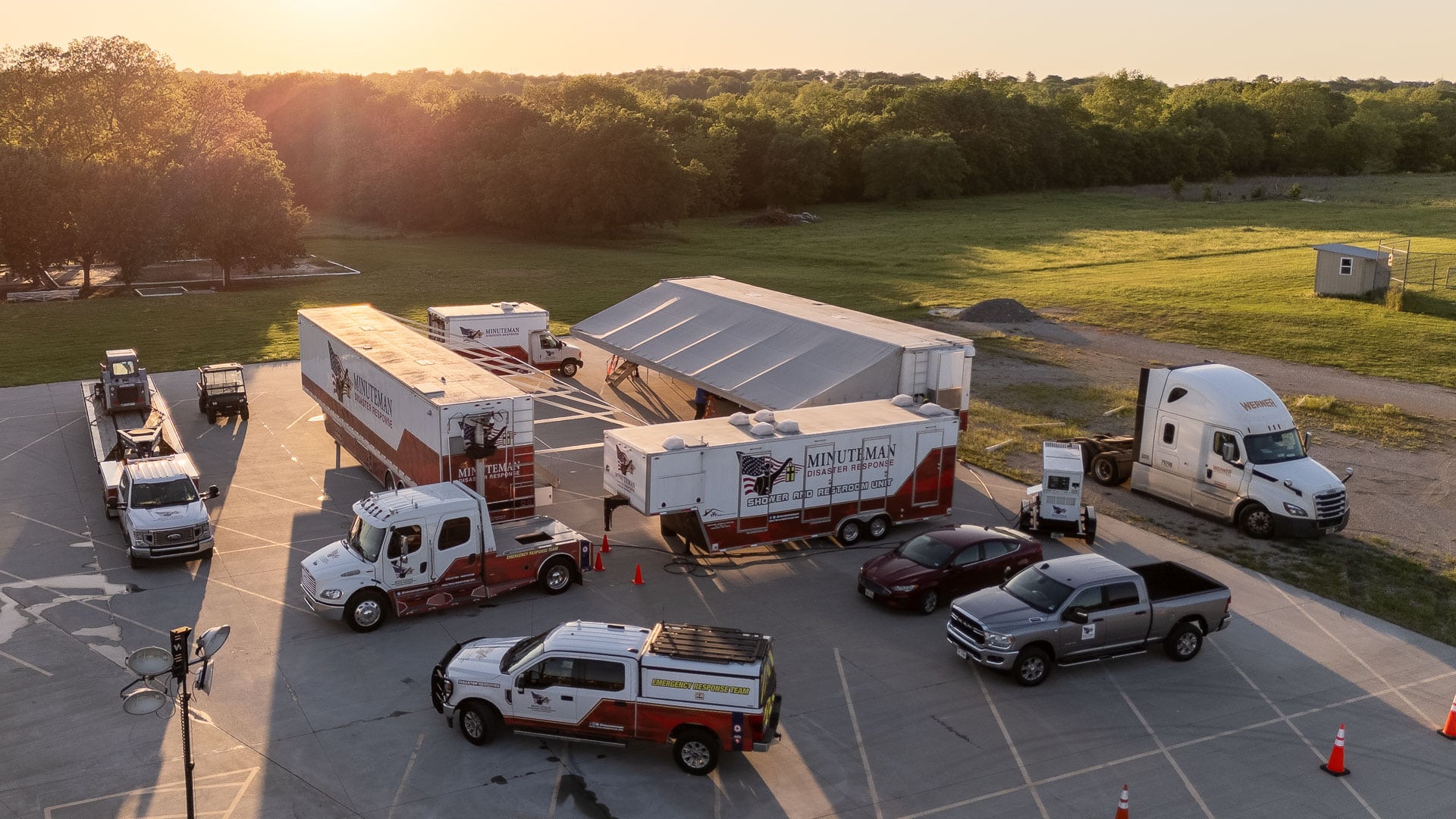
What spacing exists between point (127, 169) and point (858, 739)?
62650mm

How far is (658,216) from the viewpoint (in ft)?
295

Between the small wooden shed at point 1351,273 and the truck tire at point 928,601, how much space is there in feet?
147

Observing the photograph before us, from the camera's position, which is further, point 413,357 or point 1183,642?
point 413,357

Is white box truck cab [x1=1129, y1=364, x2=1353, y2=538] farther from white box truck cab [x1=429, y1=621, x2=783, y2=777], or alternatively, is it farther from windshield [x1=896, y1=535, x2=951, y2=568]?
white box truck cab [x1=429, y1=621, x2=783, y2=777]

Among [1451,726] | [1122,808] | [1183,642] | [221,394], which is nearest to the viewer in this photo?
[1122,808]

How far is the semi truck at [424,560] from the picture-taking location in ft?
68.1

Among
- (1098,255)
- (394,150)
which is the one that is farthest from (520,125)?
(1098,255)

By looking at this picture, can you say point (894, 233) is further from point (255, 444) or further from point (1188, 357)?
point (255, 444)

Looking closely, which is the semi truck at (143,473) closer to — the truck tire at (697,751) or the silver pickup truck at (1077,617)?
the truck tire at (697,751)

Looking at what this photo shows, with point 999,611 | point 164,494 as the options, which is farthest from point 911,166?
point 999,611

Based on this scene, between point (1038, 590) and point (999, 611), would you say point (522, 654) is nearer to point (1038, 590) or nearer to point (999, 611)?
point (999, 611)

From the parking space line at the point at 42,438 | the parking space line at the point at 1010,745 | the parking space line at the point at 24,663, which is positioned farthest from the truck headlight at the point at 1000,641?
the parking space line at the point at 42,438

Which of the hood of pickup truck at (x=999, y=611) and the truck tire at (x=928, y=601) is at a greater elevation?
the hood of pickup truck at (x=999, y=611)

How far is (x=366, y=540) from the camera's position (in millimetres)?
21266
